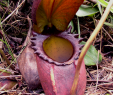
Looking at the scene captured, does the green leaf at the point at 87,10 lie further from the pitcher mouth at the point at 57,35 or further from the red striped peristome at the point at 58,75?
the red striped peristome at the point at 58,75

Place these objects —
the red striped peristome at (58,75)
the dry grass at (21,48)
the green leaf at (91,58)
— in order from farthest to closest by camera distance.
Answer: the green leaf at (91,58) → the dry grass at (21,48) → the red striped peristome at (58,75)

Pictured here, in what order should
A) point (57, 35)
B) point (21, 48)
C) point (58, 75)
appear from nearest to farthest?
point (58, 75), point (57, 35), point (21, 48)

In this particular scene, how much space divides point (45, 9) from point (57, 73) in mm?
592

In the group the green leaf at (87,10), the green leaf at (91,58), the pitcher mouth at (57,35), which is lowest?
the green leaf at (91,58)

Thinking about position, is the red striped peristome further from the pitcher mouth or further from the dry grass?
the dry grass

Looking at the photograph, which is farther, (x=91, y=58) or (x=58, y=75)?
(x=91, y=58)

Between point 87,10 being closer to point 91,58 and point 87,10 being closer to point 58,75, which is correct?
point 91,58

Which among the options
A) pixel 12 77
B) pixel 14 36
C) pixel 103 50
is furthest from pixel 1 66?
pixel 103 50

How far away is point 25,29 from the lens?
151cm

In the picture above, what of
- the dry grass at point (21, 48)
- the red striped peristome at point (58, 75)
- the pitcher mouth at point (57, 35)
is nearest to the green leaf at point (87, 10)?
the dry grass at point (21, 48)

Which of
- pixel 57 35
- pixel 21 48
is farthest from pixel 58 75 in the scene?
pixel 21 48

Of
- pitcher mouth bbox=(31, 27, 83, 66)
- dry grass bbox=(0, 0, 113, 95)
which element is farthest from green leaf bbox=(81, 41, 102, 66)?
pitcher mouth bbox=(31, 27, 83, 66)

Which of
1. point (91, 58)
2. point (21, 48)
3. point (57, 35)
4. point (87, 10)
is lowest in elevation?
point (91, 58)

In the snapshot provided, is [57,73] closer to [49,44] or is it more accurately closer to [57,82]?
[57,82]
